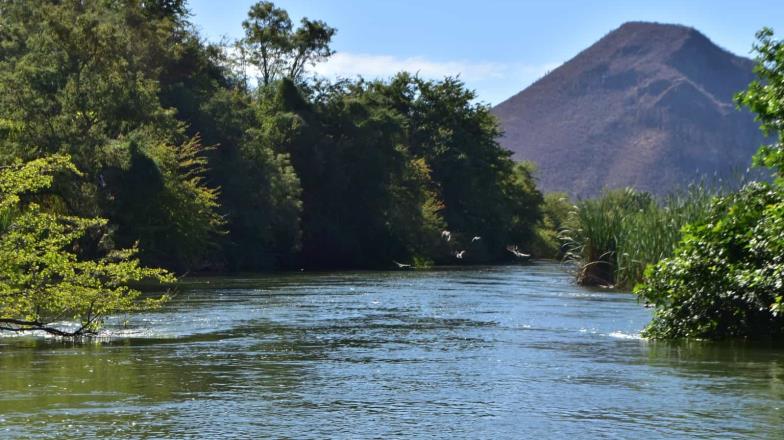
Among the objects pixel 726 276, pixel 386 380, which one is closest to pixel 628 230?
pixel 726 276

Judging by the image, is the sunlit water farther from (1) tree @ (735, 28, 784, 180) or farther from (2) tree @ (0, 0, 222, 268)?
(2) tree @ (0, 0, 222, 268)

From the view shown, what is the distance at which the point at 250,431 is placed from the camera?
44.7 feet

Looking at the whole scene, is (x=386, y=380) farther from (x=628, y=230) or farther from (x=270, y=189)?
(x=270, y=189)

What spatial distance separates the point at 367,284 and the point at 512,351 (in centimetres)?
2834

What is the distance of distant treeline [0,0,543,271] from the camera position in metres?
53.0

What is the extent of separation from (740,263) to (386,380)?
8.16 meters

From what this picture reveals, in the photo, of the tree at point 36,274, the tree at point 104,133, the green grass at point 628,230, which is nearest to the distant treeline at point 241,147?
the tree at point 104,133

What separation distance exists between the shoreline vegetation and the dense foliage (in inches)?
1.8

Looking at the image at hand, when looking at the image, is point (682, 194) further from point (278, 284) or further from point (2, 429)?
point (2, 429)

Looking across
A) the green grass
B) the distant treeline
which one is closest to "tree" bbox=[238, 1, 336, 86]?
the distant treeline

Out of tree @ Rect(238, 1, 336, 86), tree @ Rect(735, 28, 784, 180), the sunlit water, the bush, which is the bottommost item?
the sunlit water

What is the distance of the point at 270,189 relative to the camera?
228 feet

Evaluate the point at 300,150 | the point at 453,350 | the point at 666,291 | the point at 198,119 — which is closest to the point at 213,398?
the point at 453,350

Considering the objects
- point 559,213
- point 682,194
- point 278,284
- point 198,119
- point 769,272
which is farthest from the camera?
point 559,213
